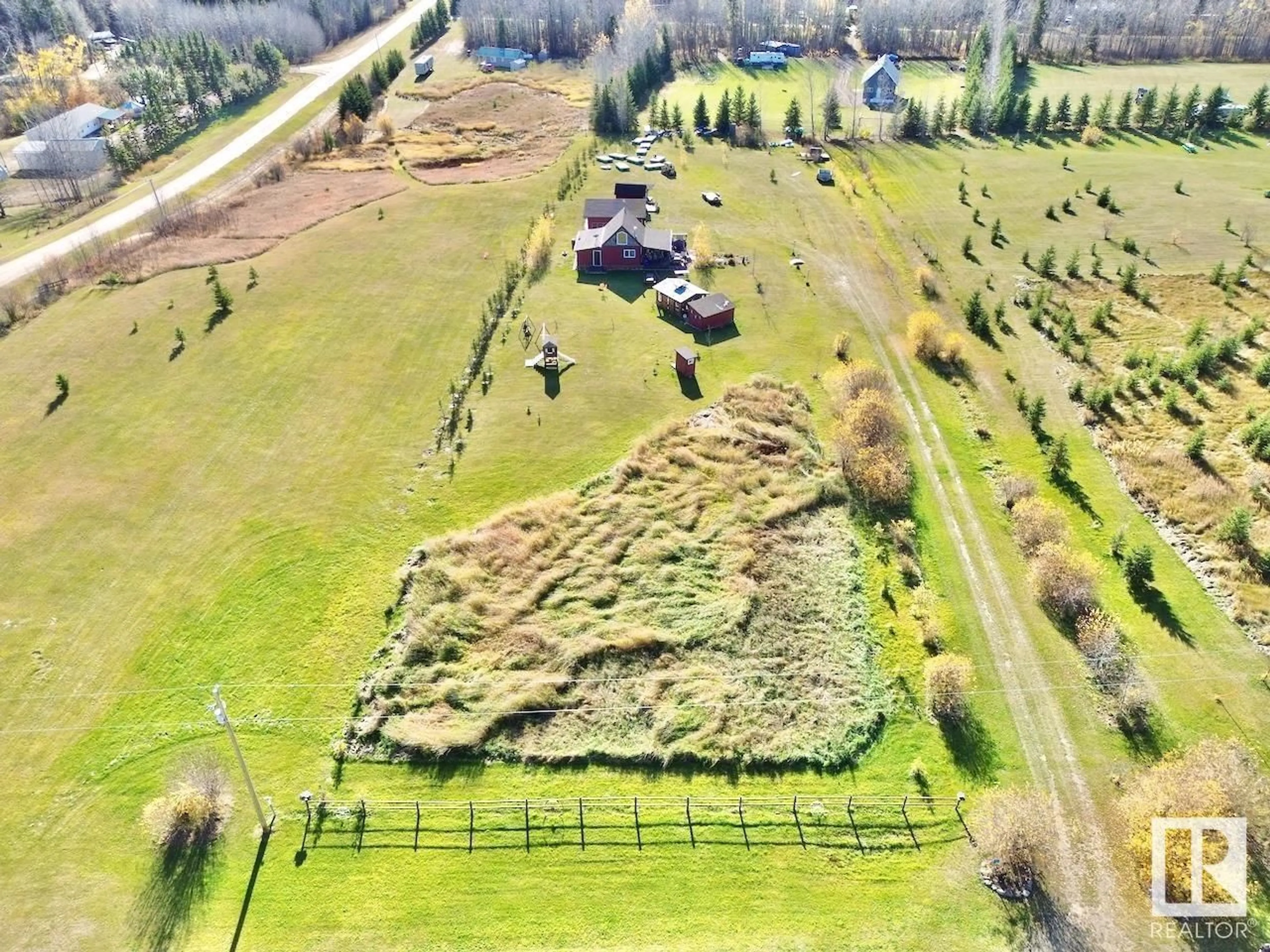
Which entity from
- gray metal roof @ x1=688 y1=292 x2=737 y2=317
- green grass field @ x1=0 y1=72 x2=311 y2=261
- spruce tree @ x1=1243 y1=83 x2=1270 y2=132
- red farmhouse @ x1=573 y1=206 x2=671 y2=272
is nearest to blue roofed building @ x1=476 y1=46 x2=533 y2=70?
green grass field @ x1=0 y1=72 x2=311 y2=261

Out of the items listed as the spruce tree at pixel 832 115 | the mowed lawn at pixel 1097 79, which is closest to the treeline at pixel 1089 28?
the mowed lawn at pixel 1097 79

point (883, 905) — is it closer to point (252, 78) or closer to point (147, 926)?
point (147, 926)

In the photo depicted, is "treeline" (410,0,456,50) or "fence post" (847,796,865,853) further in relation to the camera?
"treeline" (410,0,456,50)

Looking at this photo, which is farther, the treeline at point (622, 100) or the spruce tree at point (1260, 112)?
the treeline at point (622, 100)

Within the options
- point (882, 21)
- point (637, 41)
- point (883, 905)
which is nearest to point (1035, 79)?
point (882, 21)

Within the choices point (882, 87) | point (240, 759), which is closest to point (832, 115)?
point (882, 87)

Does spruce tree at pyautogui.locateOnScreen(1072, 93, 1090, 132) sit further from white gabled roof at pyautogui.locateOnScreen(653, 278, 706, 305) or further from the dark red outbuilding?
the dark red outbuilding

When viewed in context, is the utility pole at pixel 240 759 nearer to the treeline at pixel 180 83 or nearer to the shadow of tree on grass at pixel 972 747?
the shadow of tree on grass at pixel 972 747
